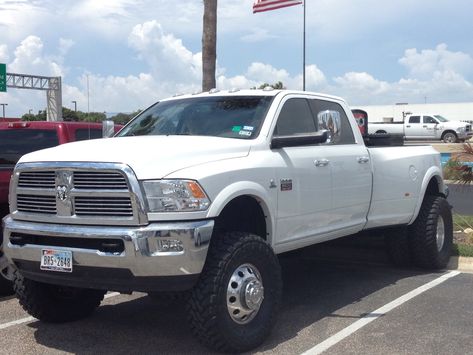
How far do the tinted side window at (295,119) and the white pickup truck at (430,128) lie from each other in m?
31.1

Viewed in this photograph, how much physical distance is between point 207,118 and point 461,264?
430cm

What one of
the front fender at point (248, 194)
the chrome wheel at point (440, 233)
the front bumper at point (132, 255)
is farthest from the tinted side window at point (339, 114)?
the front bumper at point (132, 255)

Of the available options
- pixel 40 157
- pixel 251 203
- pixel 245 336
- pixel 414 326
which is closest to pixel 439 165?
pixel 414 326

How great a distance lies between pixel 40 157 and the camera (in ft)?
16.3

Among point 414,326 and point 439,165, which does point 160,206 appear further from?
point 439,165

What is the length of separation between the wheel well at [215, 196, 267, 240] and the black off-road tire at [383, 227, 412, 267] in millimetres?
2898

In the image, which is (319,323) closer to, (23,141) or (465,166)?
(23,141)

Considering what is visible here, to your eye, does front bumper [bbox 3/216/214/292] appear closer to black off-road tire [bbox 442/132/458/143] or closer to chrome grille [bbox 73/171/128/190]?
chrome grille [bbox 73/171/128/190]

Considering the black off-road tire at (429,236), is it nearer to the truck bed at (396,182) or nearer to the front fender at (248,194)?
the truck bed at (396,182)

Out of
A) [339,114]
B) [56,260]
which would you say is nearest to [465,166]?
[339,114]

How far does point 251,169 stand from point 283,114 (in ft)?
3.34

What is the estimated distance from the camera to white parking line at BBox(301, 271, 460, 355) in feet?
16.7

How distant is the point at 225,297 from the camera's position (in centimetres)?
465

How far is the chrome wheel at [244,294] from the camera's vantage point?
15.6 ft
